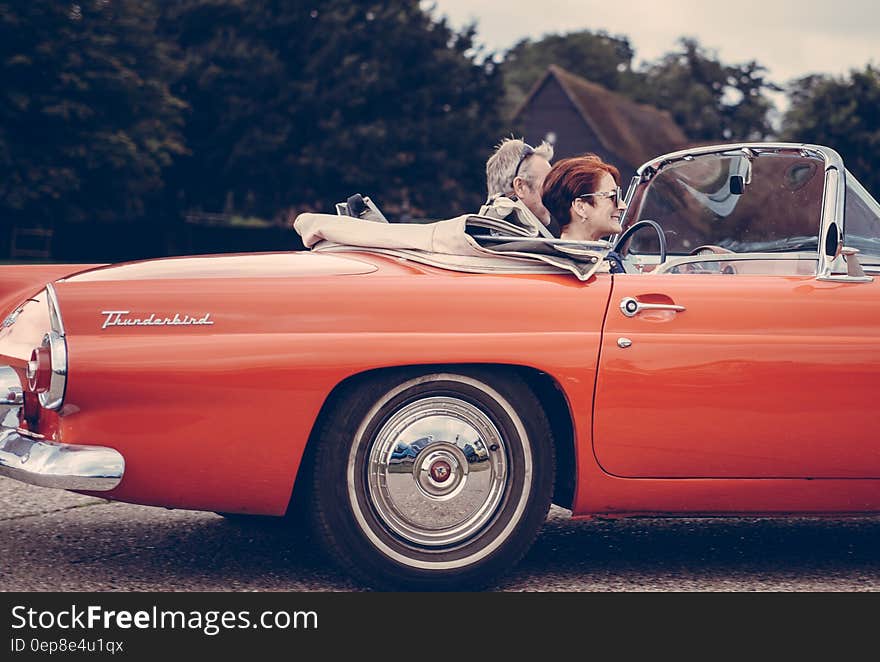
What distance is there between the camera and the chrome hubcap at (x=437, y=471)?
12.0ft

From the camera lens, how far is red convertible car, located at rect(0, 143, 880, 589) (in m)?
3.56

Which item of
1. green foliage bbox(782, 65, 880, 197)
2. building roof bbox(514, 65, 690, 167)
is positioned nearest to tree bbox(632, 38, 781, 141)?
building roof bbox(514, 65, 690, 167)

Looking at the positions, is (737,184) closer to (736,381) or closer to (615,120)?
(736,381)

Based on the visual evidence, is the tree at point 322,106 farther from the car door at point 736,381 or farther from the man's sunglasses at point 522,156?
the car door at point 736,381

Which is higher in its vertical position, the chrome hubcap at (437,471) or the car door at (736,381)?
the car door at (736,381)

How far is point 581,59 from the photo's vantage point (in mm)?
84000

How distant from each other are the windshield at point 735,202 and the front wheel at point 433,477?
58.7 inches

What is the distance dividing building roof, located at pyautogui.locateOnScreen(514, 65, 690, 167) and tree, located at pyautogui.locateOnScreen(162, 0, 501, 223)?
65.7 feet

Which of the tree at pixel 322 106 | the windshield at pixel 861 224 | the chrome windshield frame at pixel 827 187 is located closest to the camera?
the chrome windshield frame at pixel 827 187

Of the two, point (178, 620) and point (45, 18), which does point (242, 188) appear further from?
point (178, 620)

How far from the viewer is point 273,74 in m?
37.8

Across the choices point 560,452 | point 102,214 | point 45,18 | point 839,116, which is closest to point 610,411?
point 560,452

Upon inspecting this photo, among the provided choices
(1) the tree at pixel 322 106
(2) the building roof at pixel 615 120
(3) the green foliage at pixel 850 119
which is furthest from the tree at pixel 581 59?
(1) the tree at pixel 322 106

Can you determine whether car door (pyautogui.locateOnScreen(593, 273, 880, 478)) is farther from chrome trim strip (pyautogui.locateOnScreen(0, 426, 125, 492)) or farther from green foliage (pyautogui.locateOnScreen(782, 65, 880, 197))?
green foliage (pyautogui.locateOnScreen(782, 65, 880, 197))
